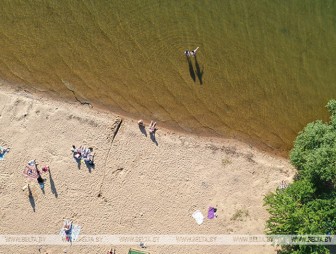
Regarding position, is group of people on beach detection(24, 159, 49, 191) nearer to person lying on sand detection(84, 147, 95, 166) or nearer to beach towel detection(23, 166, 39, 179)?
beach towel detection(23, 166, 39, 179)

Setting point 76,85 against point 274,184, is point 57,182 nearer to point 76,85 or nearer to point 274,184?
point 76,85

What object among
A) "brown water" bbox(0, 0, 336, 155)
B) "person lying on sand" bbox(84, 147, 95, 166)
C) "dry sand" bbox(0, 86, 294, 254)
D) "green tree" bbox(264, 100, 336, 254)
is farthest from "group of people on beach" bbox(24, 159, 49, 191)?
"green tree" bbox(264, 100, 336, 254)

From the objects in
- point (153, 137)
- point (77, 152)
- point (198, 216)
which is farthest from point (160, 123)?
point (198, 216)

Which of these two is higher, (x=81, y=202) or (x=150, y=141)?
(x=150, y=141)

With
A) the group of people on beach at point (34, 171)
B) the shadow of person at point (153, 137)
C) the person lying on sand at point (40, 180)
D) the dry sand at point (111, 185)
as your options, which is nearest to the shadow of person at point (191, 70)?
the shadow of person at point (153, 137)

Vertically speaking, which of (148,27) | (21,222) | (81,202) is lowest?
(21,222)

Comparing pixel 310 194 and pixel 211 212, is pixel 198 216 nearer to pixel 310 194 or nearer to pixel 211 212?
pixel 211 212

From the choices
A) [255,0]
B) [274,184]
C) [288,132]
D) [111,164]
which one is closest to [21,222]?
[111,164]

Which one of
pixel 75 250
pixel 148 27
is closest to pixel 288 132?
pixel 148 27
